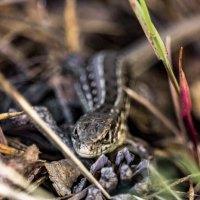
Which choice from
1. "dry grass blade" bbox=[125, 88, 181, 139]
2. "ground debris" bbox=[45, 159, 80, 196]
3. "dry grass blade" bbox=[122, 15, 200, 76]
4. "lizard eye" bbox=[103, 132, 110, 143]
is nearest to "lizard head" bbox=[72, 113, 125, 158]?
"lizard eye" bbox=[103, 132, 110, 143]

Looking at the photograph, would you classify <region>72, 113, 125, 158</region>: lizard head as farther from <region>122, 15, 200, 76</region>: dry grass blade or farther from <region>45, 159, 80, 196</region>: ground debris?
<region>122, 15, 200, 76</region>: dry grass blade

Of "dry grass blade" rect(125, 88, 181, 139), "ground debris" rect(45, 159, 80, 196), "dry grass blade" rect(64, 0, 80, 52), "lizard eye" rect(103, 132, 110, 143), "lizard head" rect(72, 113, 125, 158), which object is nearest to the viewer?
"ground debris" rect(45, 159, 80, 196)

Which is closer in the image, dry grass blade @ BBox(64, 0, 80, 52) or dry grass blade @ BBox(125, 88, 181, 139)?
dry grass blade @ BBox(125, 88, 181, 139)

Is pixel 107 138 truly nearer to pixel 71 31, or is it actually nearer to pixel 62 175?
pixel 62 175

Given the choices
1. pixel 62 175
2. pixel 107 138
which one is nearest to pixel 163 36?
pixel 107 138

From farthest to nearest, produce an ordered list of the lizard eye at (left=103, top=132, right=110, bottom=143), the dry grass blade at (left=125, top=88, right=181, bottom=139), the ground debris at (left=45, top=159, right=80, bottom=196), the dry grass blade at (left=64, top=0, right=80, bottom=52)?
the dry grass blade at (left=64, top=0, right=80, bottom=52) → the dry grass blade at (left=125, top=88, right=181, bottom=139) → the lizard eye at (left=103, top=132, right=110, bottom=143) → the ground debris at (left=45, top=159, right=80, bottom=196)

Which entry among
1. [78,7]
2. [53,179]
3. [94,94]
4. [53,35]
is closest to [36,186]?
[53,179]

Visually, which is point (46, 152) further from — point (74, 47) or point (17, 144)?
point (74, 47)

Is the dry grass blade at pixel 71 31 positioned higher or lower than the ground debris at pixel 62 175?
higher

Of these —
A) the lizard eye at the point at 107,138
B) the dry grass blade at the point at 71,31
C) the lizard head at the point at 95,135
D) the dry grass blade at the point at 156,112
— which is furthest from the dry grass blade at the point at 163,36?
the lizard eye at the point at 107,138

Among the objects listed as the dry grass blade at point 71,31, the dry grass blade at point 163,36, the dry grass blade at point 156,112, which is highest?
the dry grass blade at point 71,31

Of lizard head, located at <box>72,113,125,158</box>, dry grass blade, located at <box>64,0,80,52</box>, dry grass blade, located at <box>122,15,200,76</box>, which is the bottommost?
lizard head, located at <box>72,113,125,158</box>

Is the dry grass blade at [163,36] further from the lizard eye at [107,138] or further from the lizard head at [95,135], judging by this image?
the lizard eye at [107,138]
